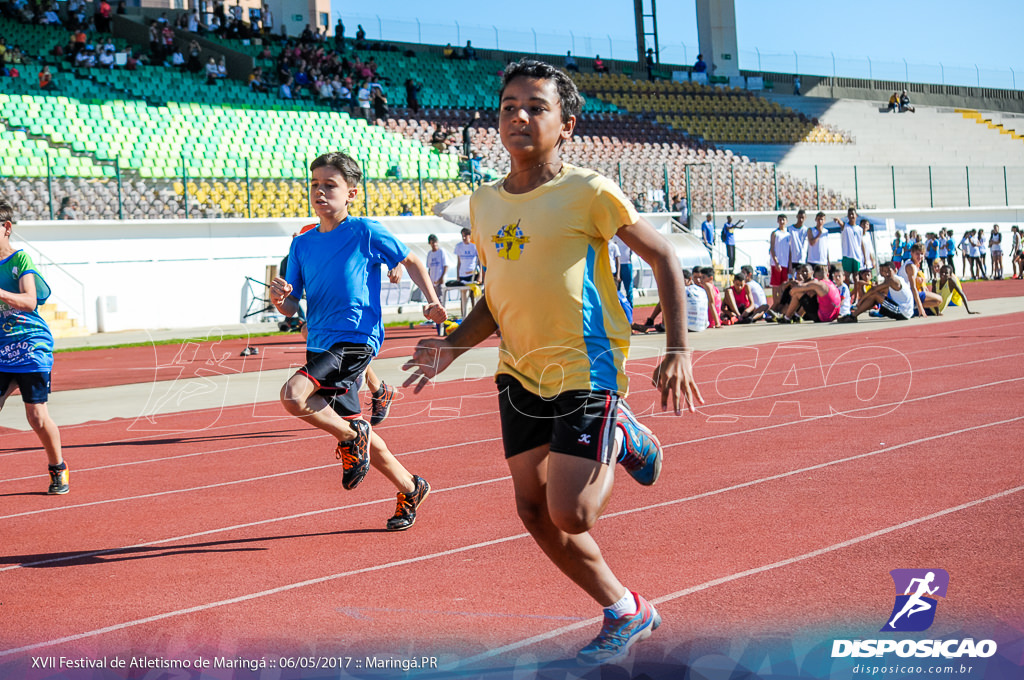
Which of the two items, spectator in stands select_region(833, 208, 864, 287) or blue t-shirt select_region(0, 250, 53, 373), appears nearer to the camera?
blue t-shirt select_region(0, 250, 53, 373)

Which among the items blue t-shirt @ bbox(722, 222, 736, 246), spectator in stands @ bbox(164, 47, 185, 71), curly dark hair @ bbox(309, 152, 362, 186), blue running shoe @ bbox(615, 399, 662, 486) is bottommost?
blue running shoe @ bbox(615, 399, 662, 486)

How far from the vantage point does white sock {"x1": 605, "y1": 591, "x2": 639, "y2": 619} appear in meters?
3.65

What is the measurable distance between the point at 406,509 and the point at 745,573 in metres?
2.00

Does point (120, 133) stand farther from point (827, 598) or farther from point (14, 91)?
point (827, 598)

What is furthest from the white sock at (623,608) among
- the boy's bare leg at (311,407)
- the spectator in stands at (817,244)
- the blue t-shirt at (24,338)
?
the spectator in stands at (817,244)

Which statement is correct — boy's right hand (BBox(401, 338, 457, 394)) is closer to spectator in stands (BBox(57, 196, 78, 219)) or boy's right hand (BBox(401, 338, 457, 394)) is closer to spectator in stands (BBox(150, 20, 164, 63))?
spectator in stands (BBox(57, 196, 78, 219))

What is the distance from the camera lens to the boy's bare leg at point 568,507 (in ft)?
11.5

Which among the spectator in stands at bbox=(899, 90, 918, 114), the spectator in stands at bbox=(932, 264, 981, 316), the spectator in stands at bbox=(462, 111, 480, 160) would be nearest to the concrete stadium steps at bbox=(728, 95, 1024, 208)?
the spectator in stands at bbox=(899, 90, 918, 114)

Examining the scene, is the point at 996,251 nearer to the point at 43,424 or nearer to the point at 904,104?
the point at 904,104

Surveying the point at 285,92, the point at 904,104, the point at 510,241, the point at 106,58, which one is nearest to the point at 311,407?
the point at 510,241

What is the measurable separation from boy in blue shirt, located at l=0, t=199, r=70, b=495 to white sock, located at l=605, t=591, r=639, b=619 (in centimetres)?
465

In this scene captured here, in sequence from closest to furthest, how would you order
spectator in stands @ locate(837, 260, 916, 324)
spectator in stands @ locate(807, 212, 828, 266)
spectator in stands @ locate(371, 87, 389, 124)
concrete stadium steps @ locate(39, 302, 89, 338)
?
spectator in stands @ locate(837, 260, 916, 324) → spectator in stands @ locate(807, 212, 828, 266) → concrete stadium steps @ locate(39, 302, 89, 338) → spectator in stands @ locate(371, 87, 389, 124)

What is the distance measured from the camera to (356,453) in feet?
18.7

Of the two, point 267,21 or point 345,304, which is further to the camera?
point 267,21
